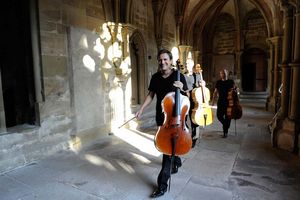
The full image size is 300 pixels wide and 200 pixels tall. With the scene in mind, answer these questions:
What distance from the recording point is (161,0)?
7.41 m

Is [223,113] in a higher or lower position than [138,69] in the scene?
lower

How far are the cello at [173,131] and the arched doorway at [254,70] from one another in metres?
12.5

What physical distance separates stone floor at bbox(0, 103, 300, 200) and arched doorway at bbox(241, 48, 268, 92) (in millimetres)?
10210

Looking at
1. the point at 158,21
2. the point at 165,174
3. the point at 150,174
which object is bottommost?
the point at 150,174

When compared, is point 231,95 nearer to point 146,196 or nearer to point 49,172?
point 146,196

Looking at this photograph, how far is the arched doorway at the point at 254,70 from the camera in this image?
13.5 metres

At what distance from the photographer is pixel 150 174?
310 cm

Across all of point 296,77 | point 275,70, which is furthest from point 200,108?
point 275,70

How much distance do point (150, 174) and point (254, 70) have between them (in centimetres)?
1260

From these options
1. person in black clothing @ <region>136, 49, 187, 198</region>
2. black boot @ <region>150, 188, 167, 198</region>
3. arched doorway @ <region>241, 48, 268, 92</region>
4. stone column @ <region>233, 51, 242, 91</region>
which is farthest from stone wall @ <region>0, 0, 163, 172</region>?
arched doorway @ <region>241, 48, 268, 92</region>

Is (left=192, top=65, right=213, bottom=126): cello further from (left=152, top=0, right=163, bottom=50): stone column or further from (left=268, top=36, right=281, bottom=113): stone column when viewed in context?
(left=268, top=36, right=281, bottom=113): stone column

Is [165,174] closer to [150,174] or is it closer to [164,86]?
[150,174]

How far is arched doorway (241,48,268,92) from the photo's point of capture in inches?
531

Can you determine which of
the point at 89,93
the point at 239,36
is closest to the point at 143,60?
the point at 89,93
